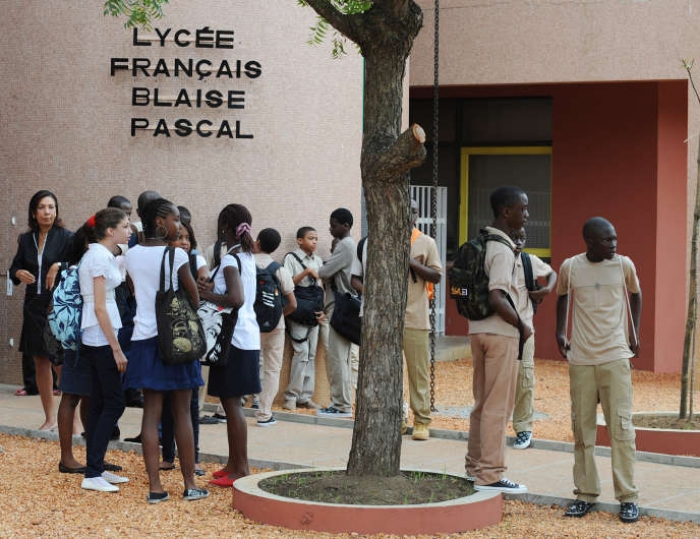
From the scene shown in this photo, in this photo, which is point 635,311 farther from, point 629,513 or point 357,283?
Answer: point 357,283

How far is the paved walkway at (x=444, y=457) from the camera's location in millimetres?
7758

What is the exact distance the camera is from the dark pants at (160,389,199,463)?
323 inches

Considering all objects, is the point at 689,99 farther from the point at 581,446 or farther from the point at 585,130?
the point at 581,446

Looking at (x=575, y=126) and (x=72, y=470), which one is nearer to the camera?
(x=72, y=470)

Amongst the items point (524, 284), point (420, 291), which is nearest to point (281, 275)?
point (420, 291)

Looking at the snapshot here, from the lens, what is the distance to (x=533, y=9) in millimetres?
15359

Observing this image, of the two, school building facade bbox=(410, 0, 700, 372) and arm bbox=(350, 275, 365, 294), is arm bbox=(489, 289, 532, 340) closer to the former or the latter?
arm bbox=(350, 275, 365, 294)

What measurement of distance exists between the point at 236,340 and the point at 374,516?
5.93 ft

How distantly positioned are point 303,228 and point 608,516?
5201 mm

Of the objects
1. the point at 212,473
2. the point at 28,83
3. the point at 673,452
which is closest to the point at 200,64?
the point at 28,83

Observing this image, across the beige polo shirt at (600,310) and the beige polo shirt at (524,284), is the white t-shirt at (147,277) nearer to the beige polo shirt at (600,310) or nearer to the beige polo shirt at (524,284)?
the beige polo shirt at (524,284)

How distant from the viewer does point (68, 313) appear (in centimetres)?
810

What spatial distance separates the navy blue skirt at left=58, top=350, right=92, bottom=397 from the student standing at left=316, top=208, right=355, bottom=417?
10.5 ft

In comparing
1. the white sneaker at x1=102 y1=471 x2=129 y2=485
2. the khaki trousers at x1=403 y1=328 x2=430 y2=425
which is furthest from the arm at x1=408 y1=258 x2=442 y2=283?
the white sneaker at x1=102 y1=471 x2=129 y2=485
